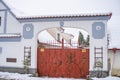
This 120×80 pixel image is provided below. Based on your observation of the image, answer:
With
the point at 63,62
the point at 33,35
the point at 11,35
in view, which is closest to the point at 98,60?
the point at 63,62

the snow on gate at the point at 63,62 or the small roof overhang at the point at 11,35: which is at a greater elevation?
the small roof overhang at the point at 11,35

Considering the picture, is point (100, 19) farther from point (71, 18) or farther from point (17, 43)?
point (17, 43)

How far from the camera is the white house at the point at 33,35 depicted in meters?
18.6

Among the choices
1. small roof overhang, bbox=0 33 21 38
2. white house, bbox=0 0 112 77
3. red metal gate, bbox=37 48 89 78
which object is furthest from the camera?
small roof overhang, bbox=0 33 21 38

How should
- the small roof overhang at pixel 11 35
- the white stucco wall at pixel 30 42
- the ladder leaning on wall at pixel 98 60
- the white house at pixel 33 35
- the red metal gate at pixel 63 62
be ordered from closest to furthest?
the ladder leaning on wall at pixel 98 60 → the white house at pixel 33 35 → the white stucco wall at pixel 30 42 → the red metal gate at pixel 63 62 → the small roof overhang at pixel 11 35

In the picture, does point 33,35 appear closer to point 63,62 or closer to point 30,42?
point 30,42

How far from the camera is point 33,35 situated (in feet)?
65.8

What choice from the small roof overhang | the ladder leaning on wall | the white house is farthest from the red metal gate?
the small roof overhang

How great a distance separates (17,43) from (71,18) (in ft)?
16.1

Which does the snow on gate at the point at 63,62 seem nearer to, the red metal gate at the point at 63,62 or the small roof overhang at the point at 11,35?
the red metal gate at the point at 63,62

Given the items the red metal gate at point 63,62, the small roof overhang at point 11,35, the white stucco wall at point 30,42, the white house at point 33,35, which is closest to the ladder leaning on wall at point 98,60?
the white house at point 33,35

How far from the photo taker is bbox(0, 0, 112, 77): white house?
18.6 m

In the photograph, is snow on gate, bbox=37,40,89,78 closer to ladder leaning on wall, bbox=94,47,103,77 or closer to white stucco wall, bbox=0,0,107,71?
white stucco wall, bbox=0,0,107,71

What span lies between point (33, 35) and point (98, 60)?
5306mm
